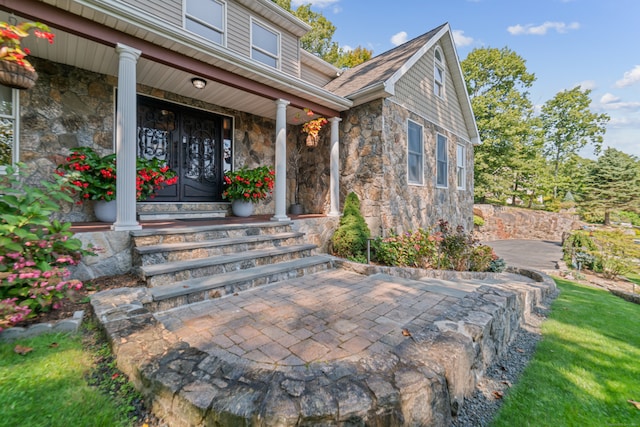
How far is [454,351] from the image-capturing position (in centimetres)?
175

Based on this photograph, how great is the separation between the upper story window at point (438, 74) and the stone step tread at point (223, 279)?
6.81m

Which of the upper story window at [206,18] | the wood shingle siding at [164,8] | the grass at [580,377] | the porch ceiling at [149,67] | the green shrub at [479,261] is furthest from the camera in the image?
the green shrub at [479,261]

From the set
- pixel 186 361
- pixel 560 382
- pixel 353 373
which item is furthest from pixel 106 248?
pixel 560 382

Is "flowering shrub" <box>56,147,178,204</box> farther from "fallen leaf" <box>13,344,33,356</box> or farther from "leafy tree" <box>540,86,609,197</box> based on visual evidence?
"leafy tree" <box>540,86,609,197</box>

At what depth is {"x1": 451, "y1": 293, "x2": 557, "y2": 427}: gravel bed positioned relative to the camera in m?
1.78

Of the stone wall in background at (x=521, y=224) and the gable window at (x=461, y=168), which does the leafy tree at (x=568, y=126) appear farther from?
the gable window at (x=461, y=168)

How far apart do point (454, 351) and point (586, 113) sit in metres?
29.5

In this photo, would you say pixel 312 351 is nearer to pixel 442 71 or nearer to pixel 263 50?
pixel 263 50

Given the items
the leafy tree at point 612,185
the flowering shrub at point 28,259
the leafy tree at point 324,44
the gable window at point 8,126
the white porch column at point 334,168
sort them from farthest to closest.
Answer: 1. the leafy tree at point 612,185
2. the leafy tree at point 324,44
3. the white porch column at point 334,168
4. the gable window at point 8,126
5. the flowering shrub at point 28,259

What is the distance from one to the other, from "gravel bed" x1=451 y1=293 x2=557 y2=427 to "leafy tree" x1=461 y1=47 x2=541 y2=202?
16856mm

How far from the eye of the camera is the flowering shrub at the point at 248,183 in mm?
5770

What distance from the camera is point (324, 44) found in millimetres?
17672

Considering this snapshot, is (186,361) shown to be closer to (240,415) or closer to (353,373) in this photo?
(240,415)

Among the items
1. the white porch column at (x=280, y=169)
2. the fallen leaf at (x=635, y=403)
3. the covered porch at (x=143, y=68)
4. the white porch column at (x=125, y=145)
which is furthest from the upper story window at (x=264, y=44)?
the fallen leaf at (x=635, y=403)
